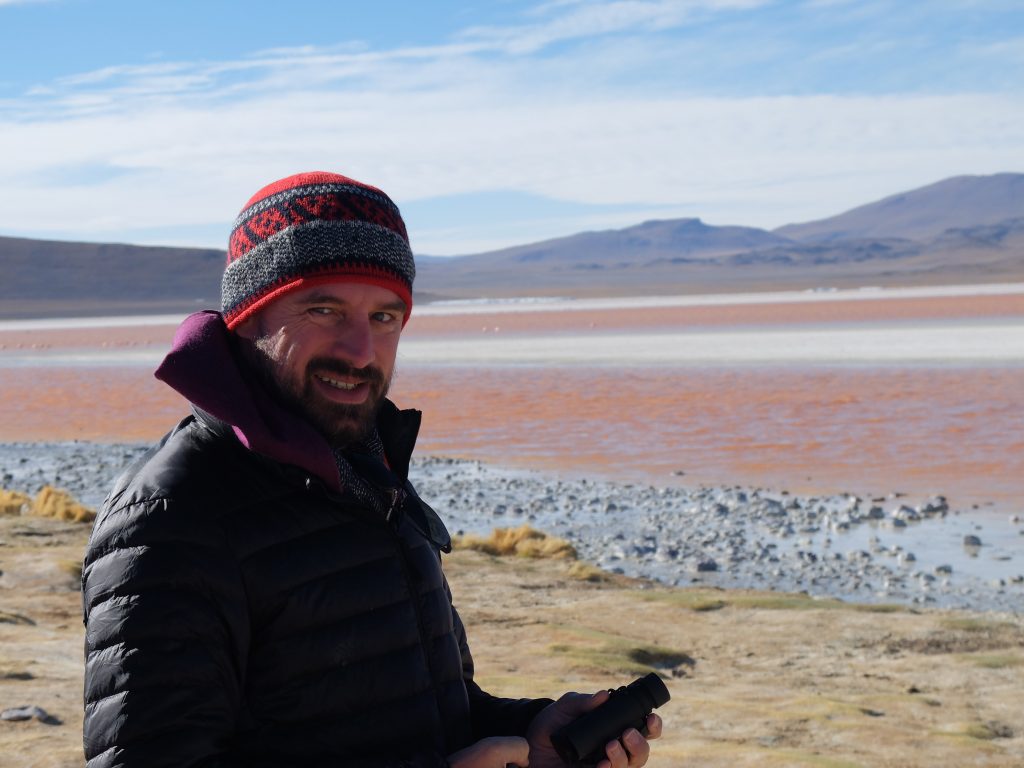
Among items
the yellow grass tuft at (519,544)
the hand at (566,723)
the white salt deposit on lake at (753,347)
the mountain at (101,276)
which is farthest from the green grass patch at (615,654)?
the mountain at (101,276)

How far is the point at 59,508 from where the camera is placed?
1115 centimetres

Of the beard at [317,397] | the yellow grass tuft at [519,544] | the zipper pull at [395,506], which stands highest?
the beard at [317,397]

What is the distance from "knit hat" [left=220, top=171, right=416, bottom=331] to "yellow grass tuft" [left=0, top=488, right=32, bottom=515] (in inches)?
403

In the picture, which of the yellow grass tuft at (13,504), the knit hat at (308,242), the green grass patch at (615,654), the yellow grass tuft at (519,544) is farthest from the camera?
the yellow grass tuft at (13,504)

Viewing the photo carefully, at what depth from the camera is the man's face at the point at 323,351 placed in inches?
79.6

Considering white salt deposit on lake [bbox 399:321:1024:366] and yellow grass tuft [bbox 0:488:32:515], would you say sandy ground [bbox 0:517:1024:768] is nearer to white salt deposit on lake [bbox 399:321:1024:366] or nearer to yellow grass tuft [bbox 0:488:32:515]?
yellow grass tuft [bbox 0:488:32:515]

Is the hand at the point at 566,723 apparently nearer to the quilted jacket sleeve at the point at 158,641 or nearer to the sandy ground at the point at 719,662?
the quilted jacket sleeve at the point at 158,641

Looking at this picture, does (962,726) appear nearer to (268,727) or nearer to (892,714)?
(892,714)

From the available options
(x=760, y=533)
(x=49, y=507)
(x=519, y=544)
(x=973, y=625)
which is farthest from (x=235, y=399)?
(x=49, y=507)

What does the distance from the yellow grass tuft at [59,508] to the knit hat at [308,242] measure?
952cm

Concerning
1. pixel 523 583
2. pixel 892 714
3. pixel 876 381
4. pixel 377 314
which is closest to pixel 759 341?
pixel 876 381

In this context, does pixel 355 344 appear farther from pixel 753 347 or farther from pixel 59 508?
pixel 753 347

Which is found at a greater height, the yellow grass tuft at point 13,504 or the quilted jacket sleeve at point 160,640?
the quilted jacket sleeve at point 160,640

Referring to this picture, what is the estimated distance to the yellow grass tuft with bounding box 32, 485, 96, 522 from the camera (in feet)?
36.3
